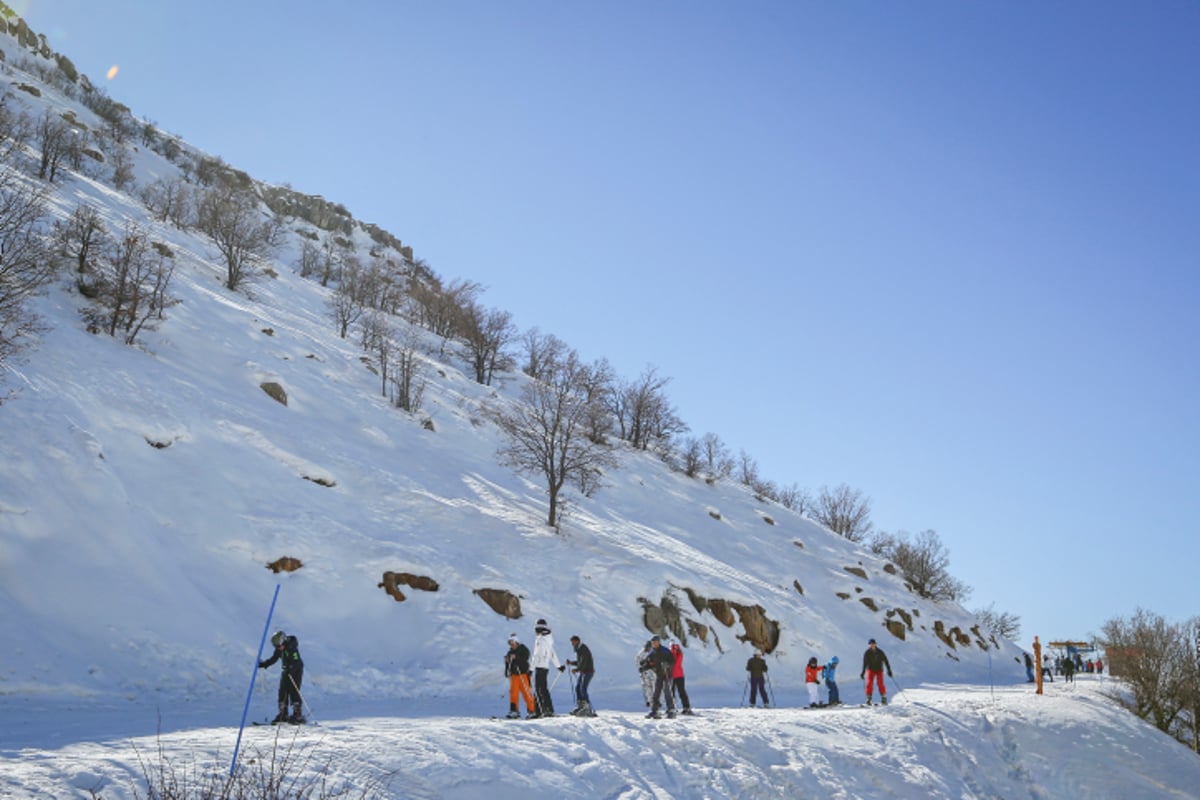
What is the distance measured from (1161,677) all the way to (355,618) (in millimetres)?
Result: 37142

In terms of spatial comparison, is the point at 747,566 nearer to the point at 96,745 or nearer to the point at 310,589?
the point at 310,589

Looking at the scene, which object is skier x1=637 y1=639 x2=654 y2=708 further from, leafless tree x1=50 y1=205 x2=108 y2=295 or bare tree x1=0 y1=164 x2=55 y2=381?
leafless tree x1=50 y1=205 x2=108 y2=295

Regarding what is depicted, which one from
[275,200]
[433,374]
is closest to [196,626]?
[433,374]

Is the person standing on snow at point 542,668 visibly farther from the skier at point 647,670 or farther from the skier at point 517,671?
the skier at point 647,670

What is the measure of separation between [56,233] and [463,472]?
16434 mm

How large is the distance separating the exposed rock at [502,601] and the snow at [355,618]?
1.11 ft

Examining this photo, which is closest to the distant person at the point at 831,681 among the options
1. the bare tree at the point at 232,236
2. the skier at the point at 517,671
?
the skier at the point at 517,671

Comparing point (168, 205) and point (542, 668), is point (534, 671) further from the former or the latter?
point (168, 205)

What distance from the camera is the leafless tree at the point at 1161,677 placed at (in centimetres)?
3241

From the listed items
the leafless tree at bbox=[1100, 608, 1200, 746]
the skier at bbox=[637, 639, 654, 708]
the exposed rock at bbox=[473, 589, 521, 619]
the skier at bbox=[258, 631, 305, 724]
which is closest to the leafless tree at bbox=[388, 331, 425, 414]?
the exposed rock at bbox=[473, 589, 521, 619]

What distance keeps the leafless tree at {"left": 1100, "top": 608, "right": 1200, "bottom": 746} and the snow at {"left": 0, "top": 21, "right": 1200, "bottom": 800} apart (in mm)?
10592

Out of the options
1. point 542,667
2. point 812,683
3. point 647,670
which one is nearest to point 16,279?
point 542,667

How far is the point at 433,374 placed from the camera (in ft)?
134

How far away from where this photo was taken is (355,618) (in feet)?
56.6
